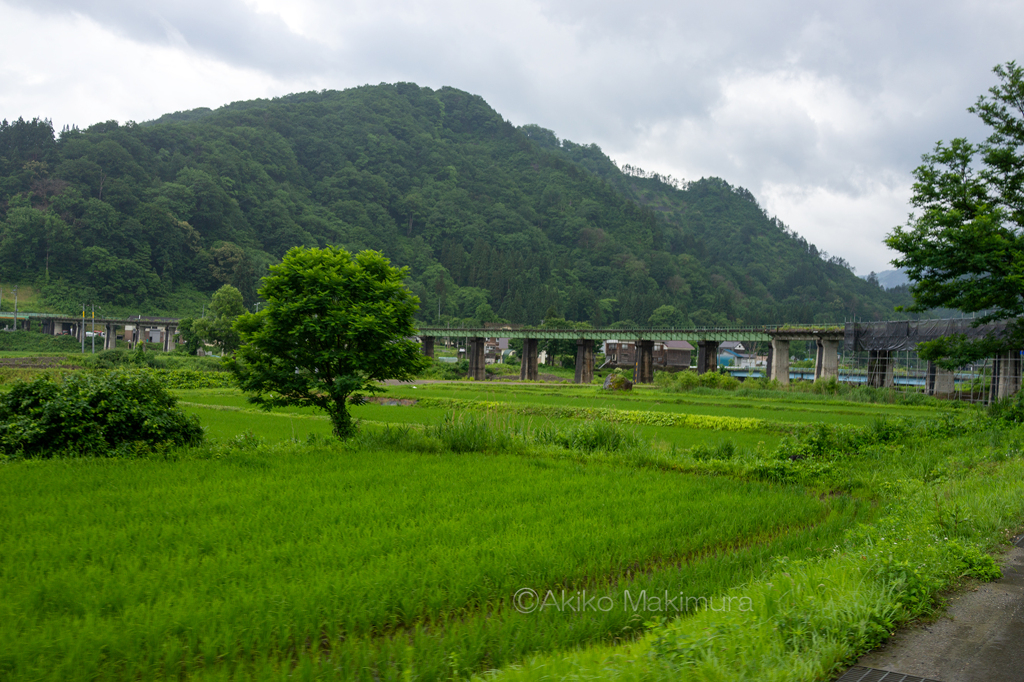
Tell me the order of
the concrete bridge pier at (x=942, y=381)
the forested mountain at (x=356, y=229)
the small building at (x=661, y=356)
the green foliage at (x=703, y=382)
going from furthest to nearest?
the forested mountain at (x=356, y=229) < the small building at (x=661, y=356) < the green foliage at (x=703, y=382) < the concrete bridge pier at (x=942, y=381)

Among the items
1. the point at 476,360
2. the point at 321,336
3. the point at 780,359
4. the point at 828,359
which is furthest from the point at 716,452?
the point at 476,360

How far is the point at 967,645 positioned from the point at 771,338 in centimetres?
5838

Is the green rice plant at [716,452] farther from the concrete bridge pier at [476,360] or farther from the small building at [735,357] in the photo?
the small building at [735,357]

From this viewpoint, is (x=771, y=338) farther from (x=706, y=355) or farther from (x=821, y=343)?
(x=706, y=355)

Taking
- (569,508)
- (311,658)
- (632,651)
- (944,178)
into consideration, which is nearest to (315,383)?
(569,508)

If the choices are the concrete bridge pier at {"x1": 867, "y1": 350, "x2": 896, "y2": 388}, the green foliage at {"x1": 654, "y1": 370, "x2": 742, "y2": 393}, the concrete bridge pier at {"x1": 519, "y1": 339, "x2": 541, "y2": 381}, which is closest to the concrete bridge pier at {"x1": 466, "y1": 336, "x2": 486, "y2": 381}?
the concrete bridge pier at {"x1": 519, "y1": 339, "x2": 541, "y2": 381}

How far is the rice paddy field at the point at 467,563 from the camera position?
4582 mm

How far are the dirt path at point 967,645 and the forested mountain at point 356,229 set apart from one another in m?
106

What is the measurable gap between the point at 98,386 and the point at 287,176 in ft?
515

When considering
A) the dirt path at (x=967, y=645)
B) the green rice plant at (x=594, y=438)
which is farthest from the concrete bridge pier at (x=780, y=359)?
the dirt path at (x=967, y=645)

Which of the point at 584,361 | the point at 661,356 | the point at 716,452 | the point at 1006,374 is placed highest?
the point at 1006,374

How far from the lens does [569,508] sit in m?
9.41

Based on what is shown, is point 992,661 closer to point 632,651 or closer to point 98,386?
point 632,651

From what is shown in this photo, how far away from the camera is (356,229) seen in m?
144
